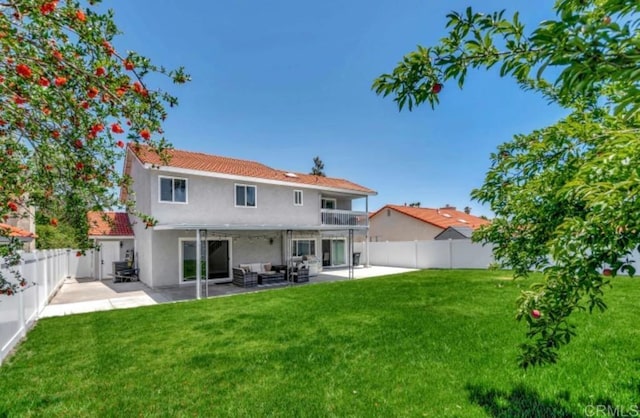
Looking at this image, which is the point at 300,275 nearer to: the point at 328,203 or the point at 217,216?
the point at 217,216

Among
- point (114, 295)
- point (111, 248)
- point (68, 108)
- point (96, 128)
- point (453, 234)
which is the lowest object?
point (114, 295)

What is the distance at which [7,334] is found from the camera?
6148 mm

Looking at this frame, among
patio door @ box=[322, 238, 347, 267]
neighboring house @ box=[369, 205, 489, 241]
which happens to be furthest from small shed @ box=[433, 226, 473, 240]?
patio door @ box=[322, 238, 347, 267]

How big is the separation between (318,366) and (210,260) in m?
12.4

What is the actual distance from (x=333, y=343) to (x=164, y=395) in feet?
10.0

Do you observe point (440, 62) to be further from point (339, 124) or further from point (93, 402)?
point (339, 124)

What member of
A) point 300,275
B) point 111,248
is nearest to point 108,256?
point 111,248

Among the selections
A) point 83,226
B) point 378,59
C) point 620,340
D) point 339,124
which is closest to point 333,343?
point 83,226

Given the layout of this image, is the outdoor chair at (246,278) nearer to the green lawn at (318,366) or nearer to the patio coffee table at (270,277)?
the patio coffee table at (270,277)

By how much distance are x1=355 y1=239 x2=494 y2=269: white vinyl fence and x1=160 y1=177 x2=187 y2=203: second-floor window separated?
1506 cm

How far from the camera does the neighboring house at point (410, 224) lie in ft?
89.8

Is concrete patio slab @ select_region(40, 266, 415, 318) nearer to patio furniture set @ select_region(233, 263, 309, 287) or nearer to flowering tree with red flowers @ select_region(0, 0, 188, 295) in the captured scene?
patio furniture set @ select_region(233, 263, 309, 287)

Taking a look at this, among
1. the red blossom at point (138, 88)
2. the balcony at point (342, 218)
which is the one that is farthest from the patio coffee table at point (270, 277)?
the red blossom at point (138, 88)

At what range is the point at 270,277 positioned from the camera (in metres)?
15.1
